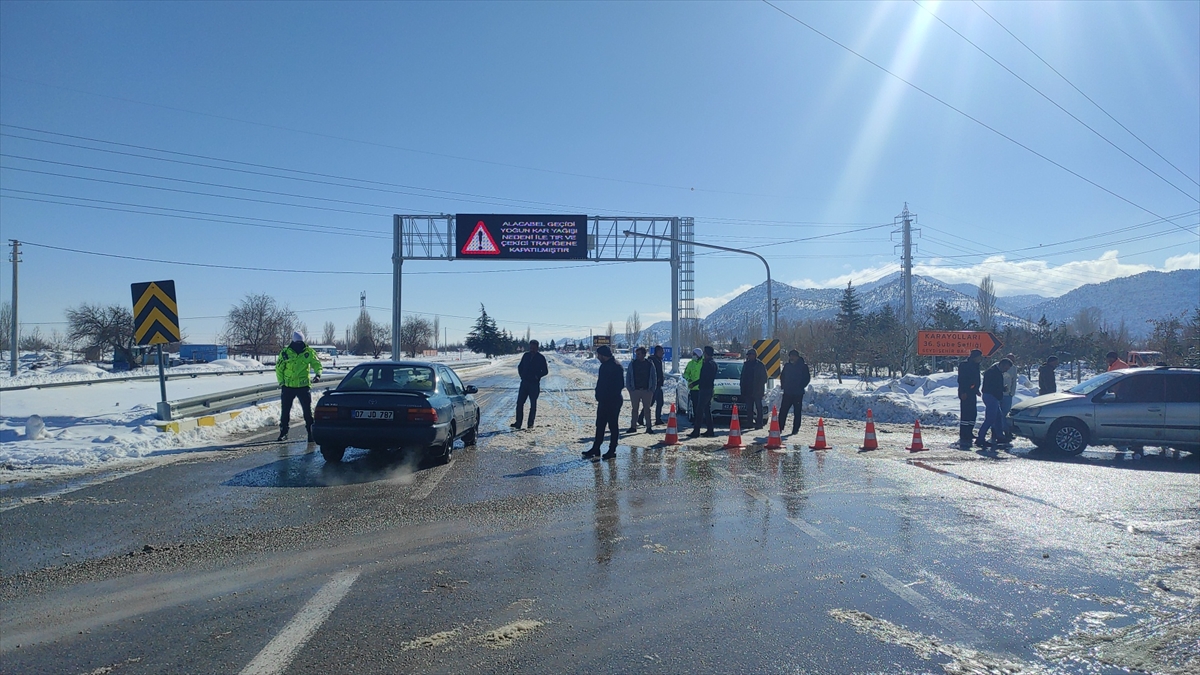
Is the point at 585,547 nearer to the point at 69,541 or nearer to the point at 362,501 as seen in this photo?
the point at 362,501

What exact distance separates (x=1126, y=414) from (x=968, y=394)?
253cm

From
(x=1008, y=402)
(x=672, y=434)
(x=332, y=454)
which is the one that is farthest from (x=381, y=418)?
(x=1008, y=402)

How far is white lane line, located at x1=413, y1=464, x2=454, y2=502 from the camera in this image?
8180mm

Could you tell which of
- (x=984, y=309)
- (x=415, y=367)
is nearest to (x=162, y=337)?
(x=415, y=367)

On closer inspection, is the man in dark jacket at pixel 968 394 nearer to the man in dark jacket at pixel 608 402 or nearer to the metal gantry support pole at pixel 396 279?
the man in dark jacket at pixel 608 402

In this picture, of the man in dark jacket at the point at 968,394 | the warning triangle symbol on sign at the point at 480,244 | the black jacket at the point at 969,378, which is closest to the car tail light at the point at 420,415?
the man in dark jacket at the point at 968,394

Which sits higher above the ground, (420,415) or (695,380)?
(695,380)

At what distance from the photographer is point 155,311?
44.8ft

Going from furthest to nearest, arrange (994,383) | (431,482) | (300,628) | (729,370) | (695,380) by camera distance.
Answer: (729,370) < (695,380) < (994,383) < (431,482) < (300,628)

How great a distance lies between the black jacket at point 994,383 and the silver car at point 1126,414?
665 mm

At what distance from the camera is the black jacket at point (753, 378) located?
1512 cm

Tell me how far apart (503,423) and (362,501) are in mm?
9052

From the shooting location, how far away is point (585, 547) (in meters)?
5.97

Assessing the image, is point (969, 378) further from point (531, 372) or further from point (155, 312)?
point (155, 312)
